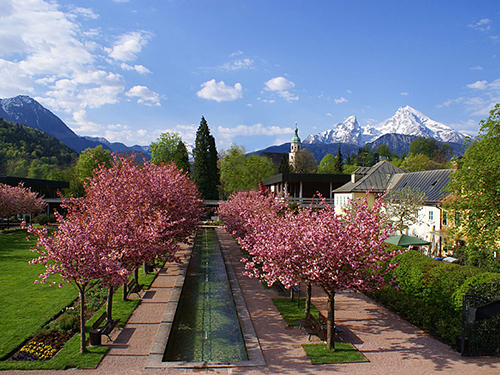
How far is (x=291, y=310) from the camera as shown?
47.7 feet

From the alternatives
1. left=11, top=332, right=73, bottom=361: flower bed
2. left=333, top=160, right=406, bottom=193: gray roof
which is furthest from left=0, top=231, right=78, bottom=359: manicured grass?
left=333, top=160, right=406, bottom=193: gray roof

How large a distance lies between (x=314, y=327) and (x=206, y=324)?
4.12m

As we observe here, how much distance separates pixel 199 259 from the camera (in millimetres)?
27156

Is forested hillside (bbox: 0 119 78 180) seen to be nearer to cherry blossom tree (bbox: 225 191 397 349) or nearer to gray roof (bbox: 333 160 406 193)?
gray roof (bbox: 333 160 406 193)

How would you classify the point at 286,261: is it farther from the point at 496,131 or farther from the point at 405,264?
the point at 496,131

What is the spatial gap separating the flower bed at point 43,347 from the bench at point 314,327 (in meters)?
7.64

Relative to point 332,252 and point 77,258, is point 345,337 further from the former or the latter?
point 77,258

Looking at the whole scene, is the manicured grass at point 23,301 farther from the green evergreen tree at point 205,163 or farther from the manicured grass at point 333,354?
the green evergreen tree at point 205,163

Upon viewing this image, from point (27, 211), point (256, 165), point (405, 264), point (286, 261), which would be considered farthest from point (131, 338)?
point (256, 165)

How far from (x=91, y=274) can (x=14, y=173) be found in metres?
100

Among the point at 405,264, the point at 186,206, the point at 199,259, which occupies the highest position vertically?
the point at 186,206

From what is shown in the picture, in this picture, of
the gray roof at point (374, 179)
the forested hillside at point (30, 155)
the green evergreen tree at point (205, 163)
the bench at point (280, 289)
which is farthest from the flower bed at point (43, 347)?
the forested hillside at point (30, 155)

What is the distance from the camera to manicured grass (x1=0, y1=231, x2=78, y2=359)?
11.5 metres

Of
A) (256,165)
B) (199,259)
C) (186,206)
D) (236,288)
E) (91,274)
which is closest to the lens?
(91,274)
